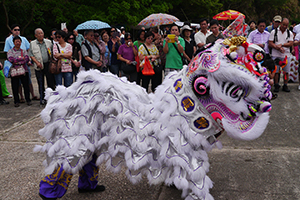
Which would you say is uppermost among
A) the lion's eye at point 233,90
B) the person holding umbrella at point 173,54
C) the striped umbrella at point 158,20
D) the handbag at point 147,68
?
the striped umbrella at point 158,20

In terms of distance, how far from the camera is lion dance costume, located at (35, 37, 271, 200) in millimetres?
2096

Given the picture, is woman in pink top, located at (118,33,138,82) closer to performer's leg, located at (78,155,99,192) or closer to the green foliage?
performer's leg, located at (78,155,99,192)

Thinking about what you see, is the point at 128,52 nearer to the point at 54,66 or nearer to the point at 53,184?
the point at 54,66

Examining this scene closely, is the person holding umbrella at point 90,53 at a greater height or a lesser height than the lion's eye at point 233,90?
lesser

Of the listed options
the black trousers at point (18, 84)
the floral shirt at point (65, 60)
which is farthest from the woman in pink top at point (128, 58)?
the black trousers at point (18, 84)

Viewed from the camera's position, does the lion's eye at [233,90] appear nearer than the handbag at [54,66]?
Yes

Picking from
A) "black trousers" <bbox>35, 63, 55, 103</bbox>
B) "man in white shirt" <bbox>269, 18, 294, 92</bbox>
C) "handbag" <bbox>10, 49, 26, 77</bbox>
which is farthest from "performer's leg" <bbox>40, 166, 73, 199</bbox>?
"man in white shirt" <bbox>269, 18, 294, 92</bbox>

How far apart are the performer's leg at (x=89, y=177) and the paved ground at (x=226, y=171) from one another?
0.32 ft

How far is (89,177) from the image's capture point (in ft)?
9.72

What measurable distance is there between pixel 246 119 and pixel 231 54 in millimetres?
517

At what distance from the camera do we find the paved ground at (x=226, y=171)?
2.97 metres

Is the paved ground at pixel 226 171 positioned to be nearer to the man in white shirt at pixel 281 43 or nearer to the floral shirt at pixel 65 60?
the floral shirt at pixel 65 60

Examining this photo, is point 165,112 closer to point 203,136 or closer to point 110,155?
point 203,136

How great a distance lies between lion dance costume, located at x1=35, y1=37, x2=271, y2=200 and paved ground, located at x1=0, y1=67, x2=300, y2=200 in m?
0.77
